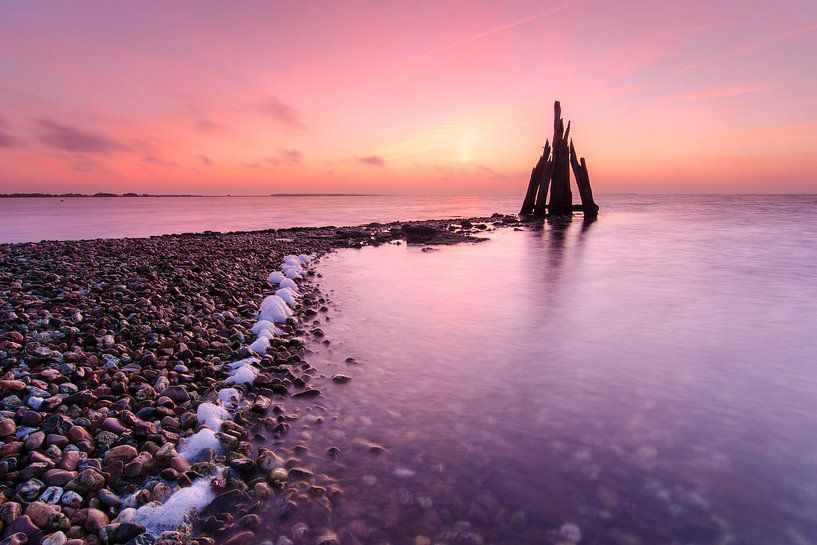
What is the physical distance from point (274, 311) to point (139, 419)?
321cm

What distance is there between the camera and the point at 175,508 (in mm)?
2459

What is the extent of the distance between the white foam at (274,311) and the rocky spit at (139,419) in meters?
0.15

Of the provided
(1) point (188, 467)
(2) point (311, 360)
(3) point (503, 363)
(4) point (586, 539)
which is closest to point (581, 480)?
(4) point (586, 539)

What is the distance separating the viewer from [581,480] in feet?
9.43

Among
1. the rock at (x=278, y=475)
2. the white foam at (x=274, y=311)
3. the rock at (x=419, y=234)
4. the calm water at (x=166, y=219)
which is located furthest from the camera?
the calm water at (x=166, y=219)

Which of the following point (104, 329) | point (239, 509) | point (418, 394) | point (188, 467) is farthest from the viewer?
point (104, 329)

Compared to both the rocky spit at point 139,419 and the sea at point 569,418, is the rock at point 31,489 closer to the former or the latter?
the rocky spit at point 139,419

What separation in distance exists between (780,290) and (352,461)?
11.0 m

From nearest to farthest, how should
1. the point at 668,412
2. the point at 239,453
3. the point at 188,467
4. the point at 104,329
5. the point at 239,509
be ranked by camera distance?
the point at 239,509 → the point at 188,467 → the point at 239,453 → the point at 668,412 → the point at 104,329

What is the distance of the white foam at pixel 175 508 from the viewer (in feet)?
7.73

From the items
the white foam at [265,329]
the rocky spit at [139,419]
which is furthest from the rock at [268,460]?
the white foam at [265,329]

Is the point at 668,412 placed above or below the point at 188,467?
below

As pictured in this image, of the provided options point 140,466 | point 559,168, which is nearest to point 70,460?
point 140,466

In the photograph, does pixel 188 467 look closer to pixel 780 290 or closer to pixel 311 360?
pixel 311 360
